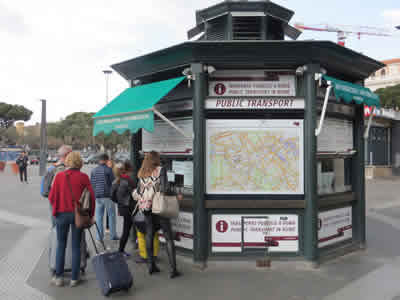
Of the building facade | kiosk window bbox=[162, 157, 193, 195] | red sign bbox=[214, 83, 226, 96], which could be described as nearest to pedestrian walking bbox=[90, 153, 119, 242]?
kiosk window bbox=[162, 157, 193, 195]

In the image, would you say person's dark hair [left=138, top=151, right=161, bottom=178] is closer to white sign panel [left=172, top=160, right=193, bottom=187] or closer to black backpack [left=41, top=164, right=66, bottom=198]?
white sign panel [left=172, top=160, right=193, bottom=187]

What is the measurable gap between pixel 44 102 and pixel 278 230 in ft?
72.4

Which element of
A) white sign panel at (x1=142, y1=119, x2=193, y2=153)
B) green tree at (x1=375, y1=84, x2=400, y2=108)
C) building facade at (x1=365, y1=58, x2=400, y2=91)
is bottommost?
white sign panel at (x1=142, y1=119, x2=193, y2=153)

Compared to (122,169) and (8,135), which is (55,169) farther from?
(8,135)

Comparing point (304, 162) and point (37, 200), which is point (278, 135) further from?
point (37, 200)

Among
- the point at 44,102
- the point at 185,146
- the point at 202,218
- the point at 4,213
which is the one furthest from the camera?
the point at 44,102

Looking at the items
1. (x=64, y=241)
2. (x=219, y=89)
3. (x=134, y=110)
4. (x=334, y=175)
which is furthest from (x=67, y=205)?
(x=334, y=175)

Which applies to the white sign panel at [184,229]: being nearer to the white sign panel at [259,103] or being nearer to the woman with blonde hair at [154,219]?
the woman with blonde hair at [154,219]

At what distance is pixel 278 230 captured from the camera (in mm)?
5254

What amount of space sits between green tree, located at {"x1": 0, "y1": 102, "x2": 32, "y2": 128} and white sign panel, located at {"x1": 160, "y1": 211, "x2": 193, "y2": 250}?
78.8 meters

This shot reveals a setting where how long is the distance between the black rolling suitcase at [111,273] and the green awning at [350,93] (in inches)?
152

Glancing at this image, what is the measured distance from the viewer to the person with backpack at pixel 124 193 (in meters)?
5.57

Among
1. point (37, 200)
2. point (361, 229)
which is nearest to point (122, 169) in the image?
point (361, 229)

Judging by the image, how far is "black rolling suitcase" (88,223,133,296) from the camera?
162 inches
